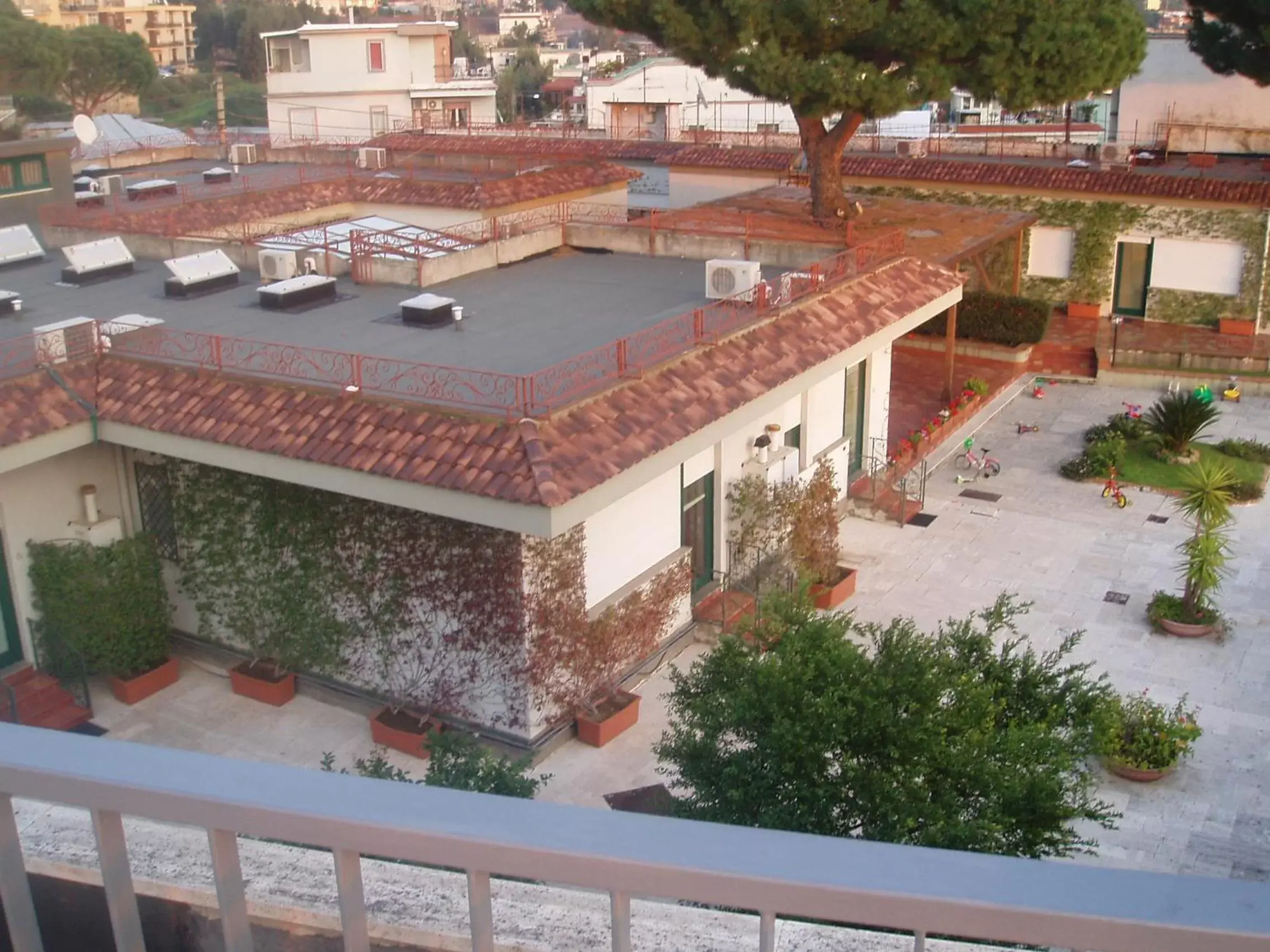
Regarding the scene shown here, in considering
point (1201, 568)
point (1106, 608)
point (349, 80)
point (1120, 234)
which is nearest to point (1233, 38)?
point (1120, 234)

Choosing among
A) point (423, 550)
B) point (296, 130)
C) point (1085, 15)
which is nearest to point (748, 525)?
point (423, 550)

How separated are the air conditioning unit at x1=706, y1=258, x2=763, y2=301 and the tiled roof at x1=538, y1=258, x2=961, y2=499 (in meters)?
0.70

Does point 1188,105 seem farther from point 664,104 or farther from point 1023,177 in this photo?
point 664,104

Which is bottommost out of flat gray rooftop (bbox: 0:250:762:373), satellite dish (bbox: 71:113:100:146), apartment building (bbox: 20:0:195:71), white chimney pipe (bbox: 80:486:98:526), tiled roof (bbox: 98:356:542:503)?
white chimney pipe (bbox: 80:486:98:526)

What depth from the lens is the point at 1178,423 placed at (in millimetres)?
21000

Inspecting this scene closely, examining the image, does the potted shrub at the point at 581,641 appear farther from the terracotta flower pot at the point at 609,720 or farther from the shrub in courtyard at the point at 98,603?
the shrub in courtyard at the point at 98,603

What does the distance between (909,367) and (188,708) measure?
1652cm

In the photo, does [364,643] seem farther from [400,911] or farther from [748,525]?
[400,911]

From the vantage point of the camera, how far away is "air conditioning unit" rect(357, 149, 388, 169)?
93.6ft

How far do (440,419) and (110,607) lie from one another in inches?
170

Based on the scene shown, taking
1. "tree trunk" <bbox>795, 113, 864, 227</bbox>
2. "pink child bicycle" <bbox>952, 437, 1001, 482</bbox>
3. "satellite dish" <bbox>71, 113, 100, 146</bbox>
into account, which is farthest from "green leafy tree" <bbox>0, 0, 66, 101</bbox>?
"pink child bicycle" <bbox>952, 437, 1001, 482</bbox>

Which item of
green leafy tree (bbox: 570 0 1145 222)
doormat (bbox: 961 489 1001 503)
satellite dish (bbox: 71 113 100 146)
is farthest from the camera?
satellite dish (bbox: 71 113 100 146)

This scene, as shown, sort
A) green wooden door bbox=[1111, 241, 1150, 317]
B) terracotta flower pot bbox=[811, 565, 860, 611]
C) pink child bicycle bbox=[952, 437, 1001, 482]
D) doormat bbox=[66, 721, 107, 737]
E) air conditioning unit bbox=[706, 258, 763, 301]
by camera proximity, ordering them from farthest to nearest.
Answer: green wooden door bbox=[1111, 241, 1150, 317], pink child bicycle bbox=[952, 437, 1001, 482], air conditioning unit bbox=[706, 258, 763, 301], terracotta flower pot bbox=[811, 565, 860, 611], doormat bbox=[66, 721, 107, 737]

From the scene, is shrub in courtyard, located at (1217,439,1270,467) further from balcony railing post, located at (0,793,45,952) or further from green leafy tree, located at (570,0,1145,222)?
balcony railing post, located at (0,793,45,952)
